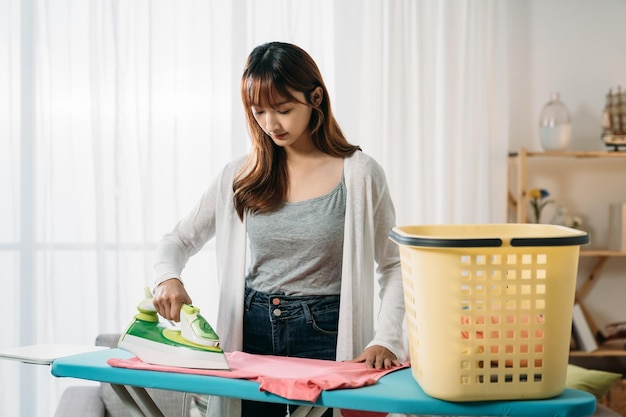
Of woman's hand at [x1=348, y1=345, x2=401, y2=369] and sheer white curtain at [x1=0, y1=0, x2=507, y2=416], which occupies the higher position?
sheer white curtain at [x1=0, y1=0, x2=507, y2=416]

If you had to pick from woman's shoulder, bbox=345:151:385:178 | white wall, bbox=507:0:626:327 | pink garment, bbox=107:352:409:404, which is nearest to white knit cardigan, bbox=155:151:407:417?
woman's shoulder, bbox=345:151:385:178

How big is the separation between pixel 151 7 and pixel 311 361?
7.40 ft

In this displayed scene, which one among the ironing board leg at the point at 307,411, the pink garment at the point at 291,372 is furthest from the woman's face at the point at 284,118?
the ironing board leg at the point at 307,411

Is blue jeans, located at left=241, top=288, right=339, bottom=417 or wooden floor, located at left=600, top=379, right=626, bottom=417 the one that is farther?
wooden floor, located at left=600, top=379, right=626, bottom=417

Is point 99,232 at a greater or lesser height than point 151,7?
lesser

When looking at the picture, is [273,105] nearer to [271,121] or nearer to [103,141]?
[271,121]

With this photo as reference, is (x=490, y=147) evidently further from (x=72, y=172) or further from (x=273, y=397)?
(x=273, y=397)

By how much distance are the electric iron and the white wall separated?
2673 mm

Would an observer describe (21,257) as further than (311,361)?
Yes

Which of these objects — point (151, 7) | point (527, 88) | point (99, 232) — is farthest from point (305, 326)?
point (527, 88)

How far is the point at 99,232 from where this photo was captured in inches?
137

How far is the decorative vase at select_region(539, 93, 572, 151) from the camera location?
3.73 m

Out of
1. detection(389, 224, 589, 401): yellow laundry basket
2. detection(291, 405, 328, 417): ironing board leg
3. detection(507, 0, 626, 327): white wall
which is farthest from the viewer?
detection(507, 0, 626, 327): white wall

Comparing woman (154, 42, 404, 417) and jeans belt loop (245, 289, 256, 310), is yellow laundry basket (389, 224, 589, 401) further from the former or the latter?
jeans belt loop (245, 289, 256, 310)
